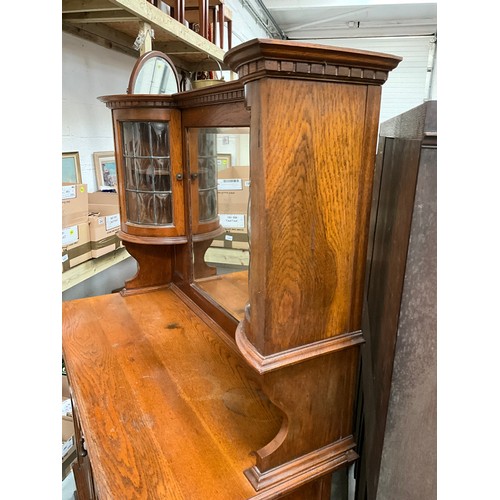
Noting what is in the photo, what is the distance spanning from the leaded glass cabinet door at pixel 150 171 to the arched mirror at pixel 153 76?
181 millimetres

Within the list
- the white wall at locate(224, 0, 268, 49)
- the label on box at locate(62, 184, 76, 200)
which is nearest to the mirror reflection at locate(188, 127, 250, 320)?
the label on box at locate(62, 184, 76, 200)

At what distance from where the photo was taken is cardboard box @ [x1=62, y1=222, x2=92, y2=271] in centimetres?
149

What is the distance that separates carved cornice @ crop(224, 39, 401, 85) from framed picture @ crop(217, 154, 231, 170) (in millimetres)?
450

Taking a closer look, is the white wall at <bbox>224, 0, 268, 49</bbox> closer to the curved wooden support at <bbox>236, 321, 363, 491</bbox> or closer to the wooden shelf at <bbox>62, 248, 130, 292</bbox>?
the wooden shelf at <bbox>62, 248, 130, 292</bbox>

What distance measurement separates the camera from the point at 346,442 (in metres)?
0.80

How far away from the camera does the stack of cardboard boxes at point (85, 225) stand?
1487 mm

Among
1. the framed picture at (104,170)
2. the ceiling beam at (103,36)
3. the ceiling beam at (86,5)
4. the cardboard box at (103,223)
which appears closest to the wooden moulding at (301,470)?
the cardboard box at (103,223)

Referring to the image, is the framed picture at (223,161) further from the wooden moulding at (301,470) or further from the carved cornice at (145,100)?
the wooden moulding at (301,470)

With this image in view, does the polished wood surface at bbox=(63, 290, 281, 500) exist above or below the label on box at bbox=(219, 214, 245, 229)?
below

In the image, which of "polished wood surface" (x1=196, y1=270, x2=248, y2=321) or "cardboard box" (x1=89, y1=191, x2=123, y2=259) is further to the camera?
"cardboard box" (x1=89, y1=191, x2=123, y2=259)

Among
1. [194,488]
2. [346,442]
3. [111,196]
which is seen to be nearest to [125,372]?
[194,488]

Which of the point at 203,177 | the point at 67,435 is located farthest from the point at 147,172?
the point at 67,435

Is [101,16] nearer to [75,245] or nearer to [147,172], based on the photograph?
[147,172]

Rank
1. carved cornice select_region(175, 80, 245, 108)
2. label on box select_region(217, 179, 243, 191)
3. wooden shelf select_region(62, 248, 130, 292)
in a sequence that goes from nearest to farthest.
A: carved cornice select_region(175, 80, 245, 108) < label on box select_region(217, 179, 243, 191) < wooden shelf select_region(62, 248, 130, 292)
